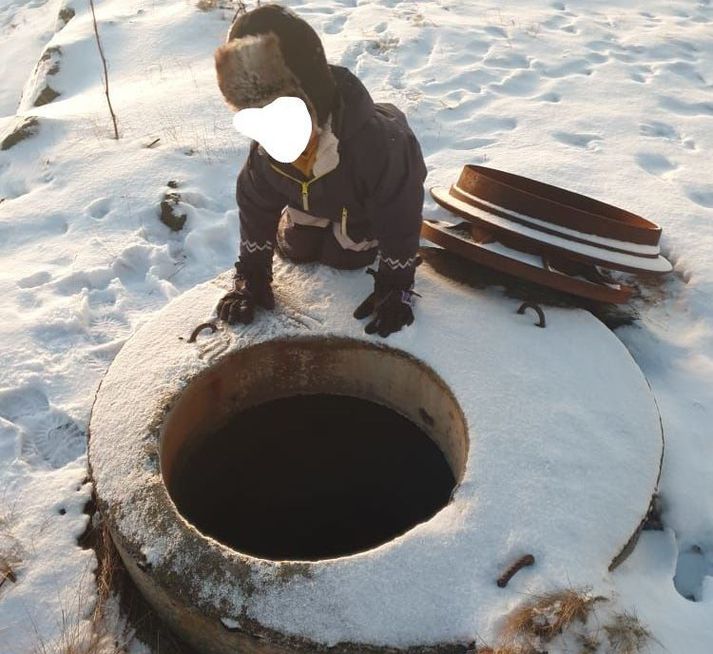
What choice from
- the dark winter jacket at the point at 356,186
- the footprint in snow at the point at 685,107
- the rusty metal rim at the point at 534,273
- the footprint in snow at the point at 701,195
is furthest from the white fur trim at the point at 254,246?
the footprint in snow at the point at 685,107

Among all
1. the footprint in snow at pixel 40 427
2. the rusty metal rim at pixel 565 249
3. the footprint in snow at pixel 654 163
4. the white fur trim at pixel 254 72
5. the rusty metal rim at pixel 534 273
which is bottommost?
the footprint in snow at pixel 40 427

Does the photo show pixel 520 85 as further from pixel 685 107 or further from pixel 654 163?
pixel 654 163

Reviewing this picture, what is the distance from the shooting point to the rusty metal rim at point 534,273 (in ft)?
7.16

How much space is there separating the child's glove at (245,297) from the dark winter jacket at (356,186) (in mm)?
33

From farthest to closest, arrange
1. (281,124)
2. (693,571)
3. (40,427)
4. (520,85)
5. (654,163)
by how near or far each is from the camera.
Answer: (520,85) → (654,163) → (40,427) → (693,571) → (281,124)

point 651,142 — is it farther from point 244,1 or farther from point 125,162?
point 244,1

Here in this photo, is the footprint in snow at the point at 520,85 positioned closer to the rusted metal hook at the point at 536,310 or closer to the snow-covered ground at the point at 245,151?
the snow-covered ground at the point at 245,151

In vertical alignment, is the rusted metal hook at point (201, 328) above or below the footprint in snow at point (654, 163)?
above

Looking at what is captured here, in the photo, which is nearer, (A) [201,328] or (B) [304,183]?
(B) [304,183]

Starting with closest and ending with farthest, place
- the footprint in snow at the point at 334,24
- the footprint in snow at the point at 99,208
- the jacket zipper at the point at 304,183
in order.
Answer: the jacket zipper at the point at 304,183 < the footprint in snow at the point at 99,208 < the footprint in snow at the point at 334,24

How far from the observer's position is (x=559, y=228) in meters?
2.25

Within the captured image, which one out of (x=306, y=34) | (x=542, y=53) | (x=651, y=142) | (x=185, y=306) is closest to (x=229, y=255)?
(x=185, y=306)

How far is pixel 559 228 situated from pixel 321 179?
0.82 m

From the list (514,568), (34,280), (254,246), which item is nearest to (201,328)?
(254,246)
